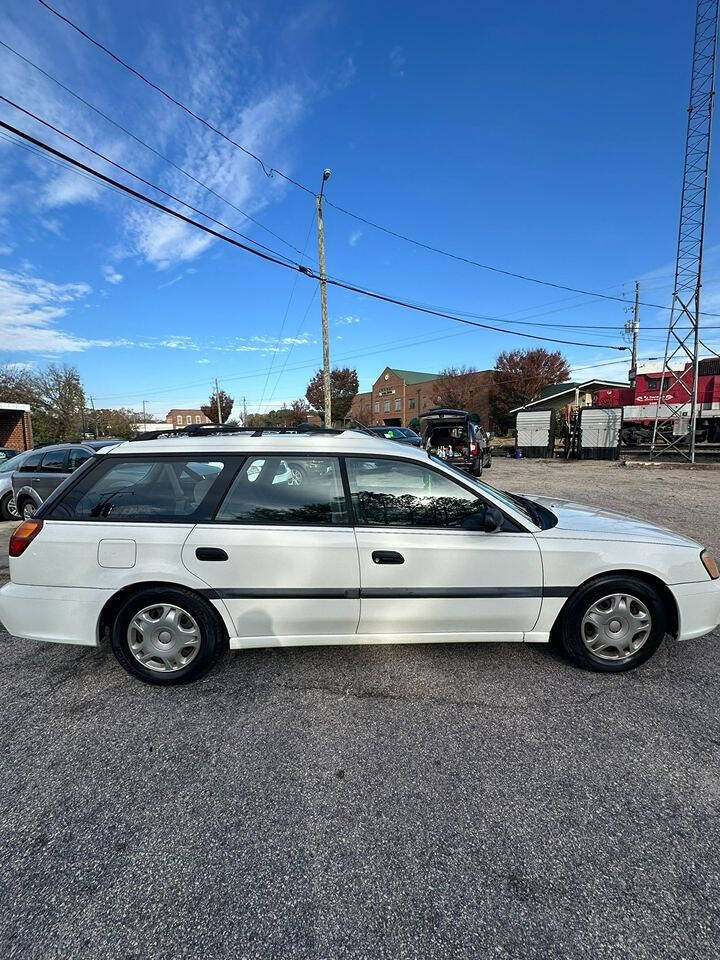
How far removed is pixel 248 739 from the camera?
2377 millimetres

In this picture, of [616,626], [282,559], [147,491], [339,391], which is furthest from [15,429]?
[339,391]

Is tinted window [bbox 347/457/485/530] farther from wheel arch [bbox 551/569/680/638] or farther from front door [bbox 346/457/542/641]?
wheel arch [bbox 551/569/680/638]

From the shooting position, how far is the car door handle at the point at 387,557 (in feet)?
9.07

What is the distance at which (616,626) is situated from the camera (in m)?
2.91

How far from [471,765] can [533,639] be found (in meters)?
0.99

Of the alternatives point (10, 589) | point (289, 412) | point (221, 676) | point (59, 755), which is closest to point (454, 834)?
point (221, 676)

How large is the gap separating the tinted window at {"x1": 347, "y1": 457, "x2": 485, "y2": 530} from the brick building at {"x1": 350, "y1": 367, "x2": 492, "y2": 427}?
55.0 metres

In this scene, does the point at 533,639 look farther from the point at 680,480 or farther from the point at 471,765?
the point at 680,480

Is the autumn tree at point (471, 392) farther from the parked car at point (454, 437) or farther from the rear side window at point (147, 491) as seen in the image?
the rear side window at point (147, 491)

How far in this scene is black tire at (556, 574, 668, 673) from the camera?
2842mm

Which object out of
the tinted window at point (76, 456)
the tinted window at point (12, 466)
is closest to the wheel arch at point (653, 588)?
the tinted window at point (76, 456)

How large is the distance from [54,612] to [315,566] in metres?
1.67

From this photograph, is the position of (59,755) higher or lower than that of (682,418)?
lower

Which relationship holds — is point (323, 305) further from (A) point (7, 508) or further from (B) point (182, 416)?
(B) point (182, 416)
